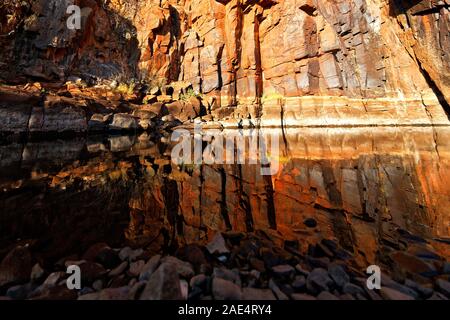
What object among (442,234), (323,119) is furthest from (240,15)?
(442,234)

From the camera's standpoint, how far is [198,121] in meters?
24.2

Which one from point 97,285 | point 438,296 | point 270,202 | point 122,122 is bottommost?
point 438,296

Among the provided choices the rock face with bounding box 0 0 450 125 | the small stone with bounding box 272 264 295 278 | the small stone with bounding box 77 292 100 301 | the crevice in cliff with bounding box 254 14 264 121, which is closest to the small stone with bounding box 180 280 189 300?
the small stone with bounding box 77 292 100 301

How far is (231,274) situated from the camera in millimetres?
2291

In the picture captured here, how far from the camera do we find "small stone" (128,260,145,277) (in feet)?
7.72

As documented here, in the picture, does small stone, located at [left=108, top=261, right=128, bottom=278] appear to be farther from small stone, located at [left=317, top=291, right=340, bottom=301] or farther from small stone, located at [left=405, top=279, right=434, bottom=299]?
small stone, located at [left=405, top=279, right=434, bottom=299]

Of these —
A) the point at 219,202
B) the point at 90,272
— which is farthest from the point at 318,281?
the point at 219,202

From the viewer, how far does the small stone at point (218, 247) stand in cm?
282

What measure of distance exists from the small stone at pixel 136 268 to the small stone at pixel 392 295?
7.41 feet

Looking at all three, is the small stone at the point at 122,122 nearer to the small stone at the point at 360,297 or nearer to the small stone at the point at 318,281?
the small stone at the point at 318,281

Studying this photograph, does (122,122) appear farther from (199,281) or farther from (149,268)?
(199,281)

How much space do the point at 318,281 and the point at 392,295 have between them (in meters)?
0.58

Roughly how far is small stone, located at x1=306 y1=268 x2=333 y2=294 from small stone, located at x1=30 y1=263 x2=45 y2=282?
8.55 feet
